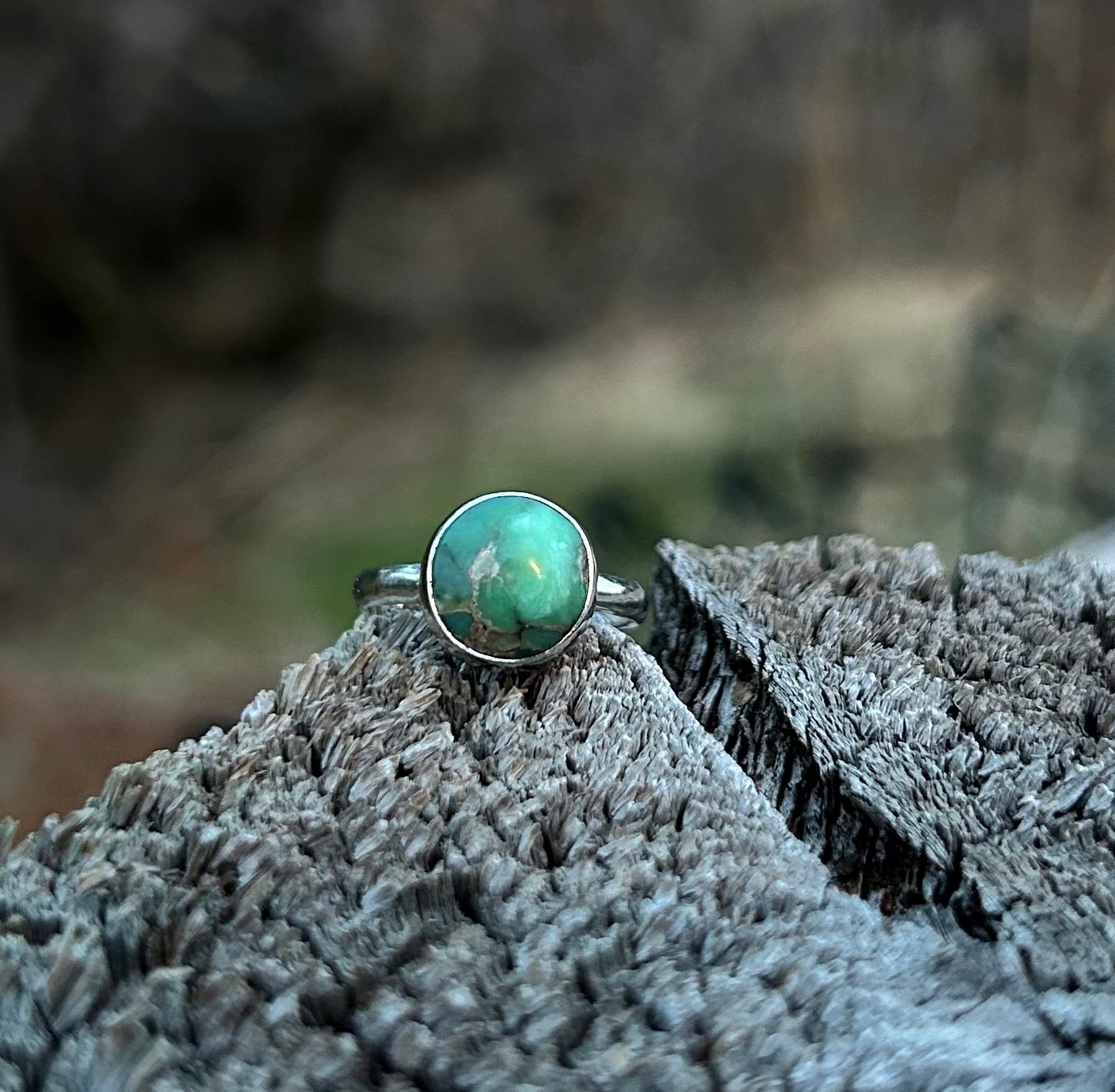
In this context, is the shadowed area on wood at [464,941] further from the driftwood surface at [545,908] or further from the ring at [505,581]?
the ring at [505,581]

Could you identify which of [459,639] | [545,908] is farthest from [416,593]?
[545,908]

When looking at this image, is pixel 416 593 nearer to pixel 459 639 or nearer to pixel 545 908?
pixel 459 639

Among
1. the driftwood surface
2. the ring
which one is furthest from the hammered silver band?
the driftwood surface

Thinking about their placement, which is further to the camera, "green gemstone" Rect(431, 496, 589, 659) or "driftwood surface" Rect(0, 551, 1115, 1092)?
"green gemstone" Rect(431, 496, 589, 659)

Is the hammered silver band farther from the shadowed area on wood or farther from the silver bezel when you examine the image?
the shadowed area on wood

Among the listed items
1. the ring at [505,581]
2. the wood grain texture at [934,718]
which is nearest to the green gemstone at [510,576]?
the ring at [505,581]
